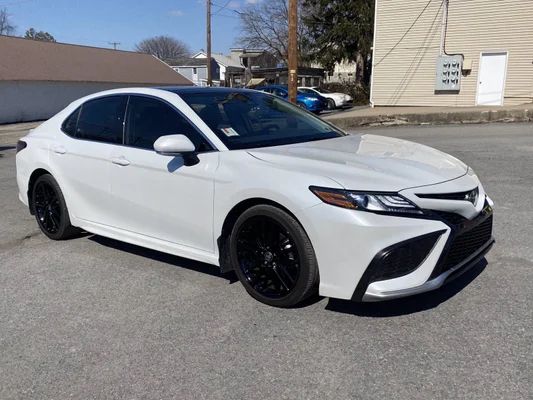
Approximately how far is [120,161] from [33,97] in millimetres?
29149

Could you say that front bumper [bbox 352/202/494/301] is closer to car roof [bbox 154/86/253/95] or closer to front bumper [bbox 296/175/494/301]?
front bumper [bbox 296/175/494/301]

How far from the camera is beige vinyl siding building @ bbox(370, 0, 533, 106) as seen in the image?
2080 centimetres

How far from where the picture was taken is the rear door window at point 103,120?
4699mm

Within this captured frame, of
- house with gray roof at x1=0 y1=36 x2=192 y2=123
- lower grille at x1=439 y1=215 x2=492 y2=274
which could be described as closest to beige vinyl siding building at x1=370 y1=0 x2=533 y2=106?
house with gray roof at x1=0 y1=36 x2=192 y2=123

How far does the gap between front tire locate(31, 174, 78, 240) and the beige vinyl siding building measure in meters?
20.4

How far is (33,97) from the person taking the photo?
99.1ft

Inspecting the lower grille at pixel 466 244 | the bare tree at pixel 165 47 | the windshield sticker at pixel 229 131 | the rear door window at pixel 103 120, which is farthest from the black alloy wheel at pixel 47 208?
the bare tree at pixel 165 47

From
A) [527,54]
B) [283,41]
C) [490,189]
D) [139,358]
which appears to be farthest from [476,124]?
[283,41]

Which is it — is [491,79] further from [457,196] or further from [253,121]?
[457,196]

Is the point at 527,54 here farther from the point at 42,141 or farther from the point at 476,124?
the point at 42,141

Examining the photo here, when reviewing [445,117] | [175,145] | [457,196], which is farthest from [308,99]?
[457,196]

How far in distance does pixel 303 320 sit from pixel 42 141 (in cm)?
354

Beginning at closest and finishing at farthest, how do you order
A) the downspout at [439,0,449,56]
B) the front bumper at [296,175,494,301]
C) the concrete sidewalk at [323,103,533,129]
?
the front bumper at [296,175,494,301] → the concrete sidewalk at [323,103,533,129] → the downspout at [439,0,449,56]

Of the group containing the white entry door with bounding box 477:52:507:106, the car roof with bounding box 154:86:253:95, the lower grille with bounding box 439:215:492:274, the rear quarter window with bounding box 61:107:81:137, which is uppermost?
the white entry door with bounding box 477:52:507:106
